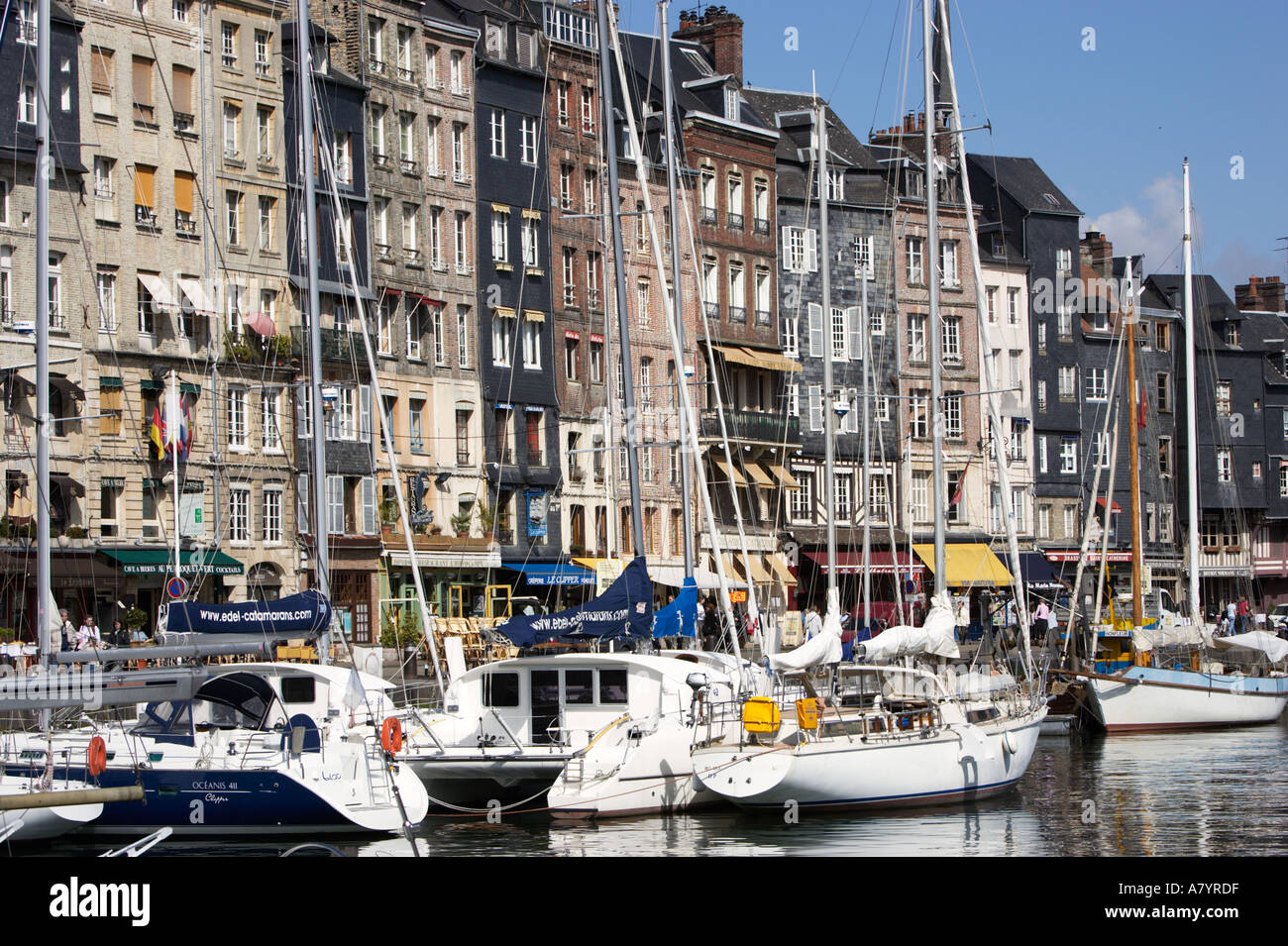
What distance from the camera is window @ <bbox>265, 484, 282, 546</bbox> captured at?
175 ft

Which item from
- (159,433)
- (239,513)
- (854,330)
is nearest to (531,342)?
(239,513)

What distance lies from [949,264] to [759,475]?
1555 cm

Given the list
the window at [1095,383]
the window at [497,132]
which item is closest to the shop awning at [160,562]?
the window at [497,132]

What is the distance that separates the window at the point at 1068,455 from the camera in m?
81.2

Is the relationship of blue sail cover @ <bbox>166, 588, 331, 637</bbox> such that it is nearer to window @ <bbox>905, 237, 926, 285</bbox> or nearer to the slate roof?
window @ <bbox>905, 237, 926, 285</bbox>

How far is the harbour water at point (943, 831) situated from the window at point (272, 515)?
28.4 metres

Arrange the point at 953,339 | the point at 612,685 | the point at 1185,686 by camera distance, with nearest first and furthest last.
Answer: the point at 612,685 → the point at 1185,686 → the point at 953,339

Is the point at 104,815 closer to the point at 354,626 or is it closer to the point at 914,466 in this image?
the point at 354,626

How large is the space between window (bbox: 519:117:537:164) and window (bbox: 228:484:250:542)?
55.4 ft

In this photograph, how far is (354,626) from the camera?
2142 inches

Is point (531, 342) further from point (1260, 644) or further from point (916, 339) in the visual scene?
point (1260, 644)

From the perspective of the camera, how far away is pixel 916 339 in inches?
3000

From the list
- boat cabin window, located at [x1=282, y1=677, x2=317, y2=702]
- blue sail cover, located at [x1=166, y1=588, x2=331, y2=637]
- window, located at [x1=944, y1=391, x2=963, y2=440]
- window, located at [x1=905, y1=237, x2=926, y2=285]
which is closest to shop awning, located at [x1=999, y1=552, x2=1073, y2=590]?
window, located at [x1=944, y1=391, x2=963, y2=440]
